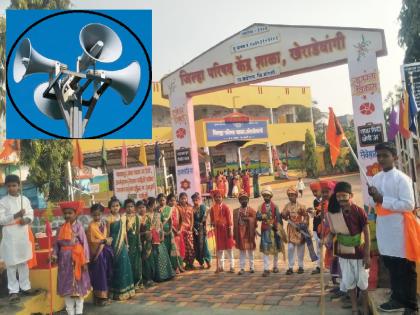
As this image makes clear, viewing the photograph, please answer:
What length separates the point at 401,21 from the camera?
1197 cm

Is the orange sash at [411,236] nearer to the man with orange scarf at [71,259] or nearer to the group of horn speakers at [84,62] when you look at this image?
the group of horn speakers at [84,62]

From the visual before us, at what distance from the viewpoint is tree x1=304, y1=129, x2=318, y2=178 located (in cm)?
2552

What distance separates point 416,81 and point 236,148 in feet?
65.1

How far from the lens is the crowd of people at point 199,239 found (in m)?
3.79

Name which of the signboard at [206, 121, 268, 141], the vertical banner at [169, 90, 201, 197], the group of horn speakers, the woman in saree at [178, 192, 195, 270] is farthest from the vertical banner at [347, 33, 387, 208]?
the signboard at [206, 121, 268, 141]

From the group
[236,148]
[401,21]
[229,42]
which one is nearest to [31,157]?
[229,42]

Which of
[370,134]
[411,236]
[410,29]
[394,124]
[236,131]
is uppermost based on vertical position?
[410,29]

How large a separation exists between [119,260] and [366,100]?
5191 mm

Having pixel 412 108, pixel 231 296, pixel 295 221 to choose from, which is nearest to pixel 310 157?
pixel 412 108

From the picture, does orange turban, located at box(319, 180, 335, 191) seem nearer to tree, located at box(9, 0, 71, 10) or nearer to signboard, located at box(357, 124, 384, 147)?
signboard, located at box(357, 124, 384, 147)

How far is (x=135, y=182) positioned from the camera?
843 centimetres

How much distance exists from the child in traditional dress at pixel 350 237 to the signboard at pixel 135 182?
461cm

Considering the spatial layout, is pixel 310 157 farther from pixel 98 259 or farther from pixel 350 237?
pixel 350 237

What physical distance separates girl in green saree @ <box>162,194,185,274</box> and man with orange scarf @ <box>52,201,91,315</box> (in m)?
2.03
